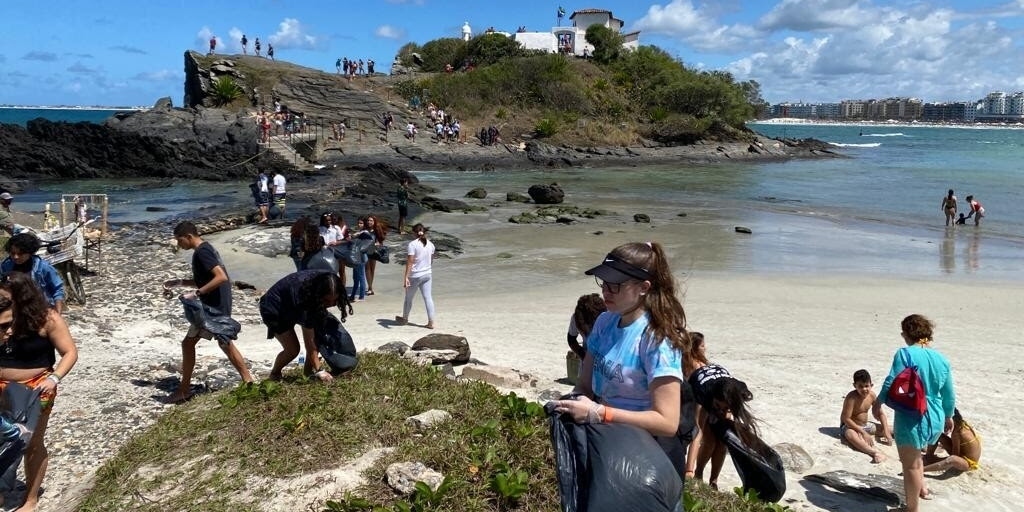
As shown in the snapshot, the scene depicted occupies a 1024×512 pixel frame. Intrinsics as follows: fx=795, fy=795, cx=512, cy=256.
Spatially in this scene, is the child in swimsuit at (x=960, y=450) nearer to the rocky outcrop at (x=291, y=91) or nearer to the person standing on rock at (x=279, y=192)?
the person standing on rock at (x=279, y=192)

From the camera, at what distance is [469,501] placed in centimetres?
427

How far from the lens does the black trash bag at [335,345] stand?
6.28 m

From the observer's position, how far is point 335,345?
20.9 feet

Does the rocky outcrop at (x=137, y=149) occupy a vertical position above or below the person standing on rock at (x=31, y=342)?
above

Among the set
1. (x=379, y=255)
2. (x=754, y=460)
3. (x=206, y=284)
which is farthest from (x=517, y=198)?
(x=754, y=460)

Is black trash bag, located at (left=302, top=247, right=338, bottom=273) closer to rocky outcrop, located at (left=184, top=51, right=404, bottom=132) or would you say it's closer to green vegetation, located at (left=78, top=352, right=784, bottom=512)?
green vegetation, located at (left=78, top=352, right=784, bottom=512)

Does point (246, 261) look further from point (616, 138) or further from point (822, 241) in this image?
point (616, 138)

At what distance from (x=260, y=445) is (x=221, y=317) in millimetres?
1865

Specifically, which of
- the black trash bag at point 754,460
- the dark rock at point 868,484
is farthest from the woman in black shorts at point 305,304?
the dark rock at point 868,484

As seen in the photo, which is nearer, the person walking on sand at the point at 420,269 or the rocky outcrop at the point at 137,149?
the person walking on sand at the point at 420,269

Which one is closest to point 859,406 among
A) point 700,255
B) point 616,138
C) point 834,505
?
point 834,505

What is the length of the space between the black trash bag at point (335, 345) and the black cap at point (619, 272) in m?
3.66

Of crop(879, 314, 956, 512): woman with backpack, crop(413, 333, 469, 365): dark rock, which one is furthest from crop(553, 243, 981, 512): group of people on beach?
crop(413, 333, 469, 365): dark rock

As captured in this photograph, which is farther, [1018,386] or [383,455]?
[1018,386]
